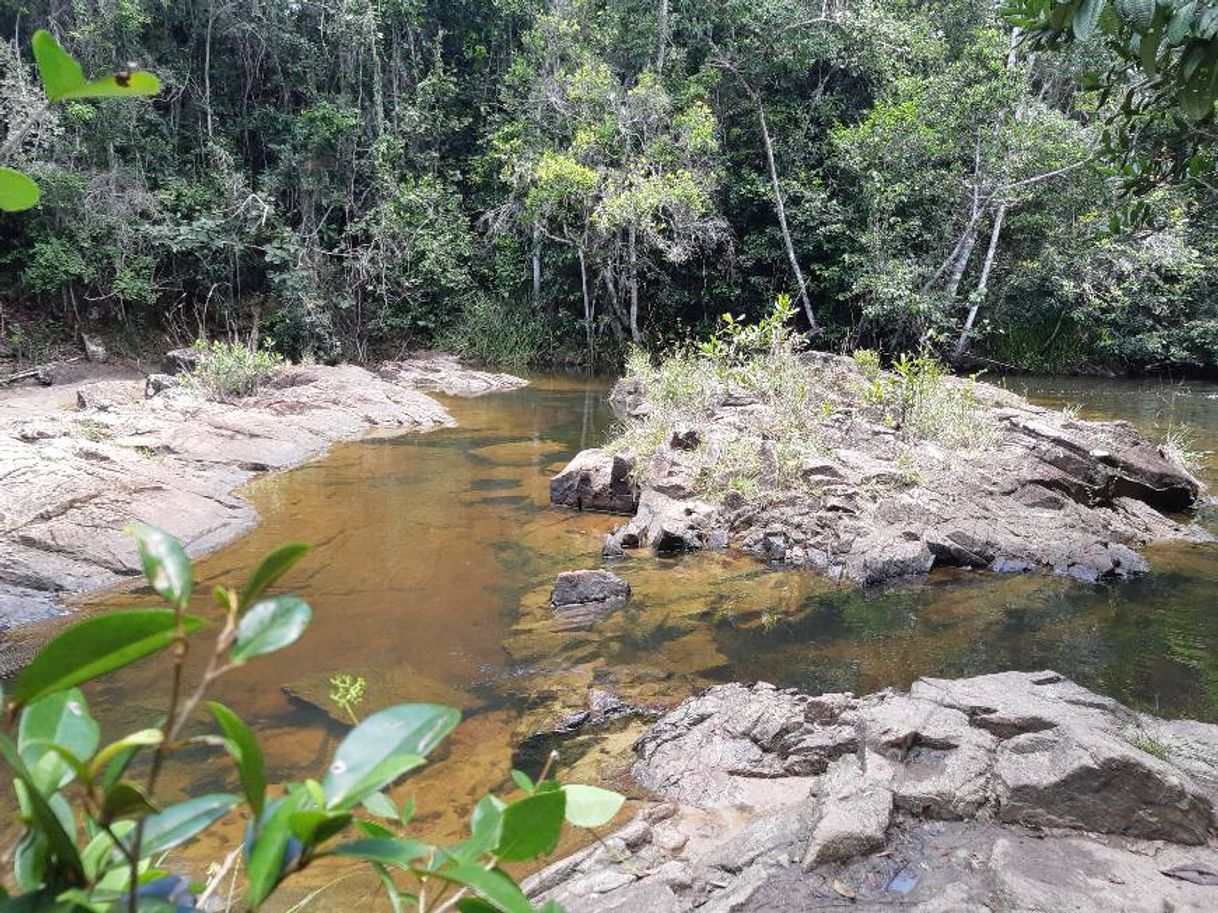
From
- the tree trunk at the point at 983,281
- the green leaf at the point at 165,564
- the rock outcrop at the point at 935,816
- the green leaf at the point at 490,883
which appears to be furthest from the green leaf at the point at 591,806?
the tree trunk at the point at 983,281

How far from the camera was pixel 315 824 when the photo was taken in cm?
55

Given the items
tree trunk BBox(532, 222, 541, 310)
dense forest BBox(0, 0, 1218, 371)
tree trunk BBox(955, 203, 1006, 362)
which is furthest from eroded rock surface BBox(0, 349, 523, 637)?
tree trunk BBox(955, 203, 1006, 362)

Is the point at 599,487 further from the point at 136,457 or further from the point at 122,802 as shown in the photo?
the point at 122,802

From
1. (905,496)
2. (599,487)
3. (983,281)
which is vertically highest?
(983,281)

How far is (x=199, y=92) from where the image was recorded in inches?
648

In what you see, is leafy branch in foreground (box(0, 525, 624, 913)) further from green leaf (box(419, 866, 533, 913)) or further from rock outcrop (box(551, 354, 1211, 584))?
rock outcrop (box(551, 354, 1211, 584))

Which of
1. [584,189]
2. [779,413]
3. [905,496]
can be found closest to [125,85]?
[905,496]

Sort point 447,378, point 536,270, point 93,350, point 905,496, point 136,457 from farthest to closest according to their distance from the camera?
point 536,270 < point 447,378 < point 93,350 < point 136,457 < point 905,496

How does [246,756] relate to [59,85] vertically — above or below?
below

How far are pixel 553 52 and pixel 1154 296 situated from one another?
38.1 feet

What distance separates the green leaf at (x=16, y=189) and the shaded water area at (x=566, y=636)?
2427 mm

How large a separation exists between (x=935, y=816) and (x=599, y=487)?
5001mm

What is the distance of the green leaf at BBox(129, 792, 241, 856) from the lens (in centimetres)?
60

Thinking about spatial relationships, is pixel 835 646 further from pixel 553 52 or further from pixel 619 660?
pixel 553 52
